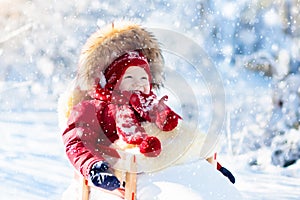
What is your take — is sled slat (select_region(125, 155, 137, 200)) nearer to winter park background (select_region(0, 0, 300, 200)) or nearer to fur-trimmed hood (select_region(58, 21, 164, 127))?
fur-trimmed hood (select_region(58, 21, 164, 127))

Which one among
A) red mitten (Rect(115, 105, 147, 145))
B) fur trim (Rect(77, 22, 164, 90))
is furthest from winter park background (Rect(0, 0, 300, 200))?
red mitten (Rect(115, 105, 147, 145))

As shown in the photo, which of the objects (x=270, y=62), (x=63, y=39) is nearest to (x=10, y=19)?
(x=63, y=39)

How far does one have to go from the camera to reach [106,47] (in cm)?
Result: 134

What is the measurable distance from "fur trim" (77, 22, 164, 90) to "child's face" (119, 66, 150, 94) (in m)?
0.05

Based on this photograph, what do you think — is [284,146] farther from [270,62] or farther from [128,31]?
[128,31]

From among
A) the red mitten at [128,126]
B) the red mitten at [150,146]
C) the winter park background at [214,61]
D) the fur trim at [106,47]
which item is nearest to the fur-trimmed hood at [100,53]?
the fur trim at [106,47]

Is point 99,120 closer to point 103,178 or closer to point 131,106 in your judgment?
point 131,106

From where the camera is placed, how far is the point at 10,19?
2.41m

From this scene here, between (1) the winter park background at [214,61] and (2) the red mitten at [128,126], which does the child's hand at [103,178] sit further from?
(1) the winter park background at [214,61]

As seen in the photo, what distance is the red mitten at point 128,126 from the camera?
3.96 ft

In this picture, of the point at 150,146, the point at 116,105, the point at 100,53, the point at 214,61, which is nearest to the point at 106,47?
the point at 100,53

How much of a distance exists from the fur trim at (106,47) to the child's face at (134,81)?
53mm

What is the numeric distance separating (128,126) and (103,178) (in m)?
0.16

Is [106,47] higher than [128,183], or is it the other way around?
[106,47]
